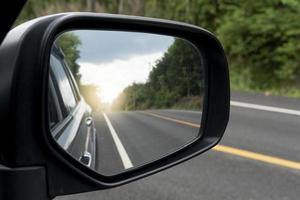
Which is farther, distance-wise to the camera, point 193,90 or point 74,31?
point 193,90

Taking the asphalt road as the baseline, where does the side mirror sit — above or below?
above

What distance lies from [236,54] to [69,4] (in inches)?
158

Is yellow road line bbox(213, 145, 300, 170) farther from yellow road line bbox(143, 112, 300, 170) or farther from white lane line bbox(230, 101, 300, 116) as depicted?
white lane line bbox(230, 101, 300, 116)

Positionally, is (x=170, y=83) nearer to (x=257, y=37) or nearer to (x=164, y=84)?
(x=164, y=84)

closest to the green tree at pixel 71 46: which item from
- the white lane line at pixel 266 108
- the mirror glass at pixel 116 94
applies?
the mirror glass at pixel 116 94

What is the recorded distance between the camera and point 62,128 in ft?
4.32

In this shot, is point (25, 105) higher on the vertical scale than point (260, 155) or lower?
higher

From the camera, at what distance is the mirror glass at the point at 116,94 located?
1.26 m

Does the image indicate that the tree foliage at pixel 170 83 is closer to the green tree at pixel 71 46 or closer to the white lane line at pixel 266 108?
the green tree at pixel 71 46

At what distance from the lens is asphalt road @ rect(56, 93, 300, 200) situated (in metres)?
1.34

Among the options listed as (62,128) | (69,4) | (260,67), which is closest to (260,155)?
(62,128)

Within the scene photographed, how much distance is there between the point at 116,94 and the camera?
1297 millimetres

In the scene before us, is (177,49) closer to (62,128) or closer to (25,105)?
(62,128)

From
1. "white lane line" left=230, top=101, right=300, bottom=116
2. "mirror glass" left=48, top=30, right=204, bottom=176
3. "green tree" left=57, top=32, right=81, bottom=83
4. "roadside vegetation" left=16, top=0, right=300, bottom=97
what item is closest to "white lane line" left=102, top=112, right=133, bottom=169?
"mirror glass" left=48, top=30, right=204, bottom=176
